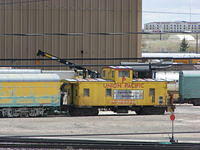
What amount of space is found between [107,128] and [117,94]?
29.1ft

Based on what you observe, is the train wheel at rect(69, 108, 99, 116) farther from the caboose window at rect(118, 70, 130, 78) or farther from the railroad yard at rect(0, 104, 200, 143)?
the caboose window at rect(118, 70, 130, 78)

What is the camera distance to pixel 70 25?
5700 centimetres

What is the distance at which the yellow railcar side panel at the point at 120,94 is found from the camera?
1540 inches

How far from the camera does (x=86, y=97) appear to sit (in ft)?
128

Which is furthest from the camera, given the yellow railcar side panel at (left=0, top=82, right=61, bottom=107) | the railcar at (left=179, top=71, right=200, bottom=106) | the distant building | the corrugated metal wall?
the corrugated metal wall

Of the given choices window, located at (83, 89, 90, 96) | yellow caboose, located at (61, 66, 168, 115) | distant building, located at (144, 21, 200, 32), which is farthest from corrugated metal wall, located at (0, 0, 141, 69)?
window, located at (83, 89, 90, 96)

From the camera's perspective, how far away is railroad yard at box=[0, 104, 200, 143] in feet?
84.9

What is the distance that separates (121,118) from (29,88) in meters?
6.93

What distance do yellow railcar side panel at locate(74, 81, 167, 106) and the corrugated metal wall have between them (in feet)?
58.7

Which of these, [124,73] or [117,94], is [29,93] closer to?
[117,94]

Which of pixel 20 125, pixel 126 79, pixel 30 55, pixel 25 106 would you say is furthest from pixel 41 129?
pixel 30 55

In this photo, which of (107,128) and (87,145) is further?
(107,128)

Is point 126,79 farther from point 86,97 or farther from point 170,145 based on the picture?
point 170,145

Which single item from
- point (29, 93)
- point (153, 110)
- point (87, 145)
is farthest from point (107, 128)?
point (87, 145)
